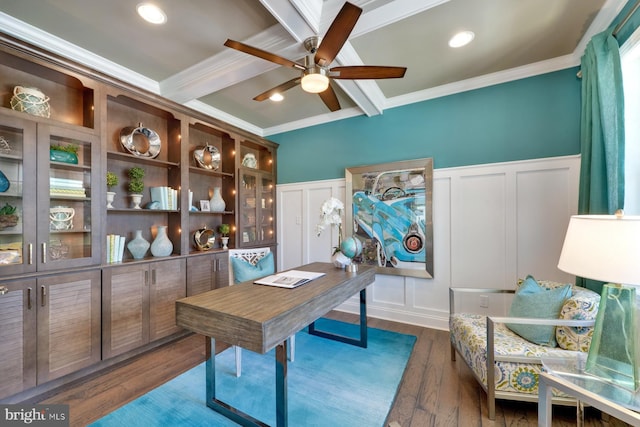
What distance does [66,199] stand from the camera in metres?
2.10

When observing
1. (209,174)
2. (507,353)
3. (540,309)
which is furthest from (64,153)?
(540,309)

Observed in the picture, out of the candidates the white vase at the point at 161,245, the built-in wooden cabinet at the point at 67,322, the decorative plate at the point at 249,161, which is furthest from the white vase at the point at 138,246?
the decorative plate at the point at 249,161

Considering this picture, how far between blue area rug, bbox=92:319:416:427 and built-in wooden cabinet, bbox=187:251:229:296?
821 mm

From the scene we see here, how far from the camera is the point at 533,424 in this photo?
1.59 m

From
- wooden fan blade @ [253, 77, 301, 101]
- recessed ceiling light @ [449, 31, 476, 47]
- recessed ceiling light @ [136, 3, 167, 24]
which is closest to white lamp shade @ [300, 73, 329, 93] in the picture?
wooden fan blade @ [253, 77, 301, 101]

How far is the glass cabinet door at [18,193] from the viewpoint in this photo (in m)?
1.81

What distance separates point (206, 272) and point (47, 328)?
4.35 ft

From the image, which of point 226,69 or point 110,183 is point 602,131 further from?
point 110,183

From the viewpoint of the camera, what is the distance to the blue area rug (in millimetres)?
1638

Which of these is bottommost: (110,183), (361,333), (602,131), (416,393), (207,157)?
(416,393)

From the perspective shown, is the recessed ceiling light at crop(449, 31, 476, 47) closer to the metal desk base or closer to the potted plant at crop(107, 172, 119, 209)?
the metal desk base

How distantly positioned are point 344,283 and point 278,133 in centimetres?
298

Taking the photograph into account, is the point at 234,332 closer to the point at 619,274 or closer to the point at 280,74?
the point at 619,274

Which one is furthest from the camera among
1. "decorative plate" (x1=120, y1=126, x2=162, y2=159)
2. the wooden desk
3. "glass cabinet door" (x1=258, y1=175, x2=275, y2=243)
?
"glass cabinet door" (x1=258, y1=175, x2=275, y2=243)
